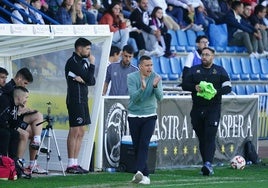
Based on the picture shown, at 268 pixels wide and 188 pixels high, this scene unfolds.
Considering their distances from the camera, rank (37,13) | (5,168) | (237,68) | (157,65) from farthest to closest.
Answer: (237,68) → (157,65) → (37,13) → (5,168)

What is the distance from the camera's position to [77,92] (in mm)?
17266

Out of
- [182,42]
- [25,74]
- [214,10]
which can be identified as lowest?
[25,74]

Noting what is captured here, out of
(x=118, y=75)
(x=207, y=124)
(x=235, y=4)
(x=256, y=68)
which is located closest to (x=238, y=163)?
(x=207, y=124)

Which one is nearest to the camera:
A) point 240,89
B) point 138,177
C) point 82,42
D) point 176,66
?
point 138,177

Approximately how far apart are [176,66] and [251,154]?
18.2 ft

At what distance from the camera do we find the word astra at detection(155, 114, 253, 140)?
19188 mm

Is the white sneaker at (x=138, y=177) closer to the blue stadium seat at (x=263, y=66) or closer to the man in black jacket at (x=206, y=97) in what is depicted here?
the man in black jacket at (x=206, y=97)

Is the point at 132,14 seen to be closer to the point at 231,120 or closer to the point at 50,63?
the point at 231,120

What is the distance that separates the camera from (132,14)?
81.4 ft

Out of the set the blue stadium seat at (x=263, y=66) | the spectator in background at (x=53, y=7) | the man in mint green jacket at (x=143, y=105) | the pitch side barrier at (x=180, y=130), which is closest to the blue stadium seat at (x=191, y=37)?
the blue stadium seat at (x=263, y=66)

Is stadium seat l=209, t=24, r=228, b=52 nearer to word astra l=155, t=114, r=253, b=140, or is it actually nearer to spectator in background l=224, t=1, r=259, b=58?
spectator in background l=224, t=1, r=259, b=58

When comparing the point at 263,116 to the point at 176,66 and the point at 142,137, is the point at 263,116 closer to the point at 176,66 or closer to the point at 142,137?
the point at 176,66

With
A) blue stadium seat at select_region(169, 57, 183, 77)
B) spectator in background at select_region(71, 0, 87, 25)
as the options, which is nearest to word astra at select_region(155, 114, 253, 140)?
spectator in background at select_region(71, 0, 87, 25)

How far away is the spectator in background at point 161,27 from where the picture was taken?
25.1m
